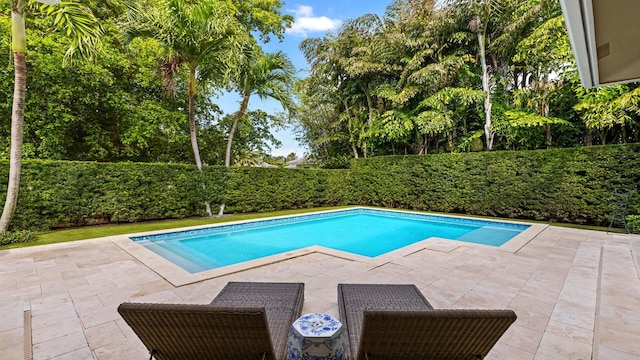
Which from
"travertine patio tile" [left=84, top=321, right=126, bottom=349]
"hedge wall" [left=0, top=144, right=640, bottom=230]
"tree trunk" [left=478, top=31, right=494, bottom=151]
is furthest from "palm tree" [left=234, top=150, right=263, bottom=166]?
"travertine patio tile" [left=84, top=321, right=126, bottom=349]

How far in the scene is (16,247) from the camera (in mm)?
6312

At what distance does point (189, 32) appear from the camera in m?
8.96

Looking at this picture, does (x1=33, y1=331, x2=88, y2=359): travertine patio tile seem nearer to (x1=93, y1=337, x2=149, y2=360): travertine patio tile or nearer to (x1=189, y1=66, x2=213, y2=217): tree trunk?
(x1=93, y1=337, x2=149, y2=360): travertine patio tile

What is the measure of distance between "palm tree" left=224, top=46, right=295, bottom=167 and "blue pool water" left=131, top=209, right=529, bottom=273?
5.11 meters

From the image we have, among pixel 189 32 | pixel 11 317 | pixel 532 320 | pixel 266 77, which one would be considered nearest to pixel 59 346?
pixel 11 317

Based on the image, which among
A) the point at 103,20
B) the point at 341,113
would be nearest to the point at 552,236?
the point at 341,113

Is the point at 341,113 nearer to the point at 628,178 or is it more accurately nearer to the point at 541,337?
the point at 628,178

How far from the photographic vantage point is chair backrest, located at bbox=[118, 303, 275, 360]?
5.01 ft

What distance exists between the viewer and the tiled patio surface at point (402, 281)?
2.66m

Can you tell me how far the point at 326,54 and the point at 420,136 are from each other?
653 centimetres

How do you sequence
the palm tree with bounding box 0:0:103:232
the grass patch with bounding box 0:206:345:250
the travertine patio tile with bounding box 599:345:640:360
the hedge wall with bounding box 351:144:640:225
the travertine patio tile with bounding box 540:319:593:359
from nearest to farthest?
the travertine patio tile with bounding box 599:345:640:360, the travertine patio tile with bounding box 540:319:593:359, the palm tree with bounding box 0:0:103:232, the grass patch with bounding box 0:206:345:250, the hedge wall with bounding box 351:144:640:225

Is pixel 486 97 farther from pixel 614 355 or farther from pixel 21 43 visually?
pixel 21 43

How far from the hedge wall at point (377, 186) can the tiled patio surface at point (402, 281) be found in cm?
273

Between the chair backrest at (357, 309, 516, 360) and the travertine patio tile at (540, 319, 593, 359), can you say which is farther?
the travertine patio tile at (540, 319, 593, 359)
